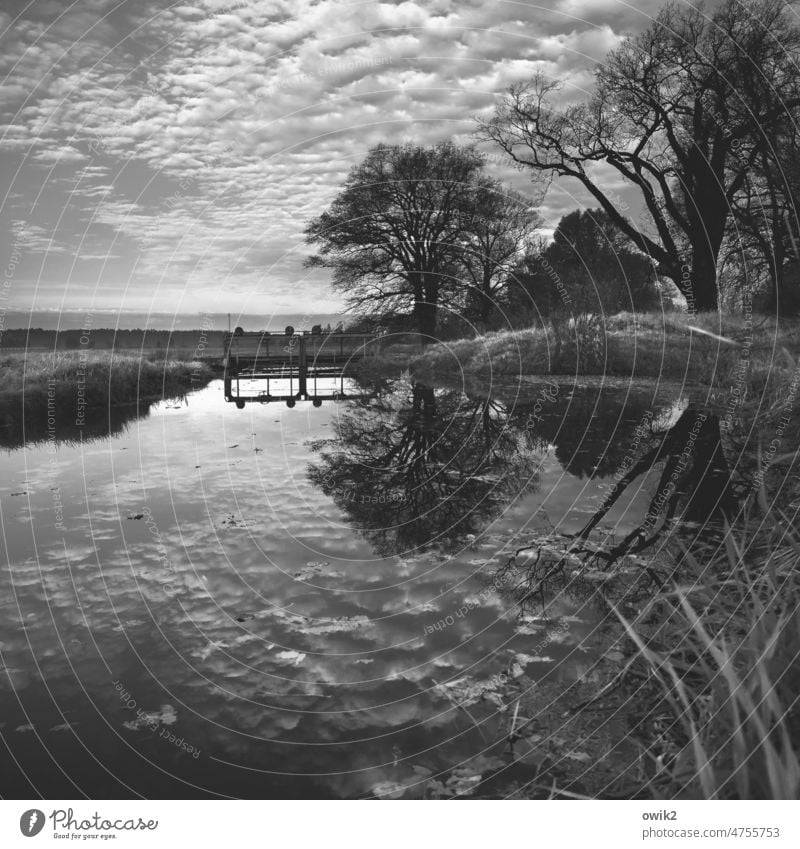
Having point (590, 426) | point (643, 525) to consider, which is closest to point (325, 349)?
point (590, 426)

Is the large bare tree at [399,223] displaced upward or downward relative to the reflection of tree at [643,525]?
upward

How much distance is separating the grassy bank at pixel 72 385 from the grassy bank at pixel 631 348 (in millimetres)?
13959

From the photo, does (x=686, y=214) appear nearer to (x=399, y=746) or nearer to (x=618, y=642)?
(x=618, y=642)

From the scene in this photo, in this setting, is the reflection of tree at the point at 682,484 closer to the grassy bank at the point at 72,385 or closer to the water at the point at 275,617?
the water at the point at 275,617

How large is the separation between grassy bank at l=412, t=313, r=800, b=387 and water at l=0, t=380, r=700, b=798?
10.4 m

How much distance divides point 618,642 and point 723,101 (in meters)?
22.3

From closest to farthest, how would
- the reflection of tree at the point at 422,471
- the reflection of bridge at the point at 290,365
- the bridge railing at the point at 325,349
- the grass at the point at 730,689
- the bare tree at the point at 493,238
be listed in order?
the grass at the point at 730,689 → the reflection of tree at the point at 422,471 → the reflection of bridge at the point at 290,365 → the bare tree at the point at 493,238 → the bridge railing at the point at 325,349

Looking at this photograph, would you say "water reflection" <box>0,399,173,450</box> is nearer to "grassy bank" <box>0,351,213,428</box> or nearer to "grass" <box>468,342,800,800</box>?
"grassy bank" <box>0,351,213,428</box>

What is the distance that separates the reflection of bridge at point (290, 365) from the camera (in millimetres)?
24673

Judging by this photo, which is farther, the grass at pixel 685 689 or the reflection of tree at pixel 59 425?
the reflection of tree at pixel 59 425

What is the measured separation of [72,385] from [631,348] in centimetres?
2094

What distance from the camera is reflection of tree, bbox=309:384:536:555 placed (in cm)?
816

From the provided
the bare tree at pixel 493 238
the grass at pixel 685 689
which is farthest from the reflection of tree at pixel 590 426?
the bare tree at pixel 493 238

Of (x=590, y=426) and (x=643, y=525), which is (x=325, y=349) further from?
(x=643, y=525)
